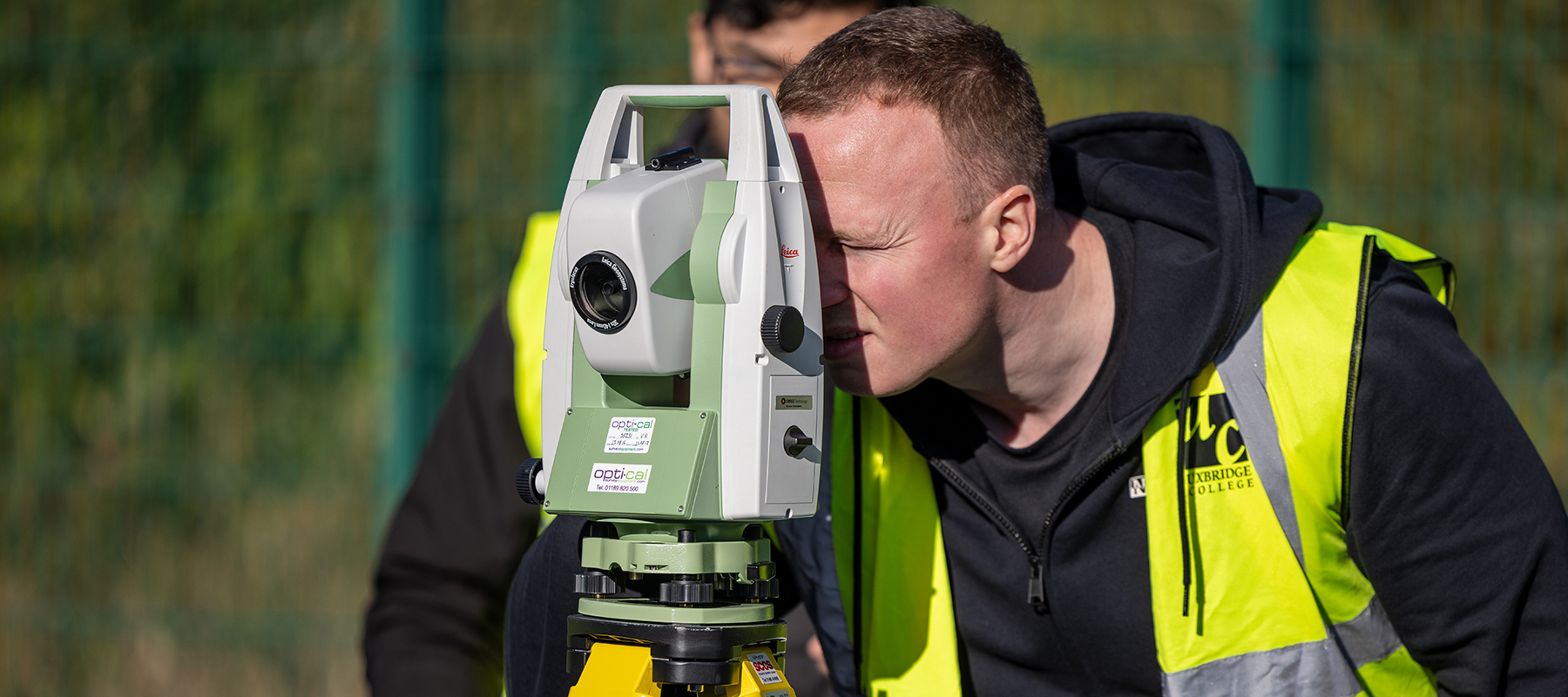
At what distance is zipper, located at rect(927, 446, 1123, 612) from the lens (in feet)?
7.68

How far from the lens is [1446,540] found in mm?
2137

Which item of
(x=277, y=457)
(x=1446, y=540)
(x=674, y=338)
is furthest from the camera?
(x=277, y=457)

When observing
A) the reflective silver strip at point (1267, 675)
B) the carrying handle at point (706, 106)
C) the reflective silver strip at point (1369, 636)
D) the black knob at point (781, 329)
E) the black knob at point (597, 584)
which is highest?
the carrying handle at point (706, 106)

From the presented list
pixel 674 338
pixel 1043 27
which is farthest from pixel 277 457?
pixel 674 338

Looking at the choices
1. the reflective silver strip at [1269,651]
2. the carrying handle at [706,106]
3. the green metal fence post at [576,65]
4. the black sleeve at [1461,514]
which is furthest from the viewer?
the green metal fence post at [576,65]

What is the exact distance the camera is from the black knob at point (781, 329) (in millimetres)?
1764

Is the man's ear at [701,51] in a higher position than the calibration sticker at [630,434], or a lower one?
higher

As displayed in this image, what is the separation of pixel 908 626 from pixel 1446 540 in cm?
86

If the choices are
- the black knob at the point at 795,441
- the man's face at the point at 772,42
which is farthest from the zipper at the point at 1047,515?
the man's face at the point at 772,42

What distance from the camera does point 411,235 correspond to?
4902 mm

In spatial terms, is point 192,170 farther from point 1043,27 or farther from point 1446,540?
point 1446,540

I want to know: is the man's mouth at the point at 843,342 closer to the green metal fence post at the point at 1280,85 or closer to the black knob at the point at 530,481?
the black knob at the point at 530,481

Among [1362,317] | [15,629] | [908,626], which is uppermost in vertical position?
[1362,317]

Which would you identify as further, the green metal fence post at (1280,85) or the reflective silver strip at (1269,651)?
the green metal fence post at (1280,85)
